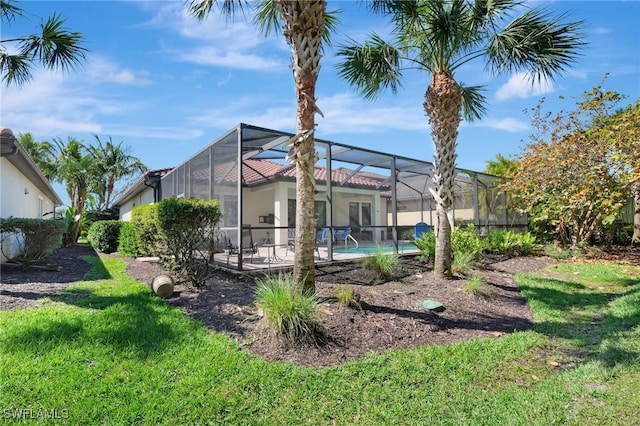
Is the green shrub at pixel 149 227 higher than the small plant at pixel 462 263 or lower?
higher

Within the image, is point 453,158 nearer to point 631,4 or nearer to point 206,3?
point 631,4

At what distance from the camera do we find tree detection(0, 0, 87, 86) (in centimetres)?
752

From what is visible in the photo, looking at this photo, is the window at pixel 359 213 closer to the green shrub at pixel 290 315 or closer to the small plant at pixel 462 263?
the small plant at pixel 462 263

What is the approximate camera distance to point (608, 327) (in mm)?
5289

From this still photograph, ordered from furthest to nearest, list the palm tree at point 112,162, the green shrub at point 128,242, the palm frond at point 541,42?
the palm tree at point 112,162, the green shrub at point 128,242, the palm frond at point 541,42

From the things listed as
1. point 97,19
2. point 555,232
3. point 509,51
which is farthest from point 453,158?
point 555,232

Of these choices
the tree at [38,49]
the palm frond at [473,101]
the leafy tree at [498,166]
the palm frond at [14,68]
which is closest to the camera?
the tree at [38,49]

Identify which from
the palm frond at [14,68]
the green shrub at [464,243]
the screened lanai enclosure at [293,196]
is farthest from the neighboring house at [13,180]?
the green shrub at [464,243]

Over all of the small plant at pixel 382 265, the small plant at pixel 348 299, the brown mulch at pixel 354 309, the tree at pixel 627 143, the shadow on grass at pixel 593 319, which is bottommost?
the shadow on grass at pixel 593 319

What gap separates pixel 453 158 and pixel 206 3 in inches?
248

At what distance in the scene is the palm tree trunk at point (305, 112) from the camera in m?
5.15

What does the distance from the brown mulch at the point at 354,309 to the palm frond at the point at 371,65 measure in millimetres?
4838

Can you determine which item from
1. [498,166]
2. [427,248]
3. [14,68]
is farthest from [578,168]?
[14,68]

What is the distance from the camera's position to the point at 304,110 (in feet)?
17.2
